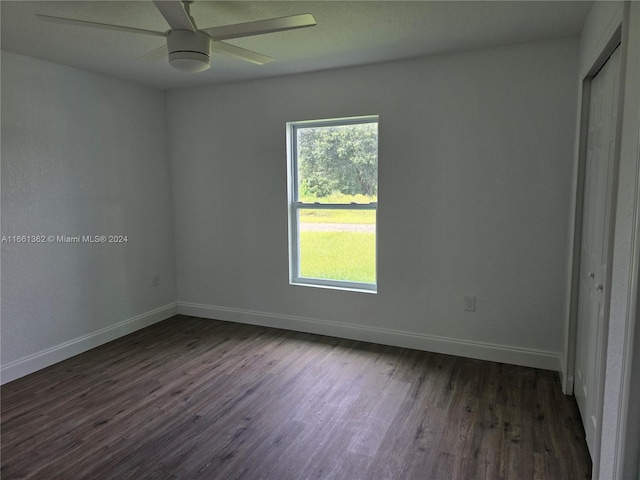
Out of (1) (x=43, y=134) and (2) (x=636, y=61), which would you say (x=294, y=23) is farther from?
(1) (x=43, y=134)

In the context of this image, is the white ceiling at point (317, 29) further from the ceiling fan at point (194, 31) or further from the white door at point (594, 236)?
the white door at point (594, 236)

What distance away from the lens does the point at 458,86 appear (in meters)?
3.25

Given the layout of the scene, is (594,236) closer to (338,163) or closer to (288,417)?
(288,417)

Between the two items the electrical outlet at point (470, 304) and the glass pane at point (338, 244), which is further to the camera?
the glass pane at point (338, 244)

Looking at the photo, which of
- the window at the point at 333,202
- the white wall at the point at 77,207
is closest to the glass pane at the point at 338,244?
the window at the point at 333,202

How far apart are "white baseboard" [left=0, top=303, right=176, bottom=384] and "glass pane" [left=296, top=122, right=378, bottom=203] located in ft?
6.58

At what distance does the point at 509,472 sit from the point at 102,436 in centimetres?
225

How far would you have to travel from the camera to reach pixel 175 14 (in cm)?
186

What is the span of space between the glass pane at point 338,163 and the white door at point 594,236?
65.9 inches

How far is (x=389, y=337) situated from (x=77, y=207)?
9.72 ft

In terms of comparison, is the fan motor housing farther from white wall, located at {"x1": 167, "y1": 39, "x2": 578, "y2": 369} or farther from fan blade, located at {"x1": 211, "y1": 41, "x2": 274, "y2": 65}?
white wall, located at {"x1": 167, "y1": 39, "x2": 578, "y2": 369}

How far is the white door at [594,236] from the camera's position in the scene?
201 centimetres

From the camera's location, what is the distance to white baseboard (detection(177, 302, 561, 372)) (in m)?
3.22

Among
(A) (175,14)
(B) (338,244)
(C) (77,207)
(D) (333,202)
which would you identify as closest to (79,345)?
(C) (77,207)
